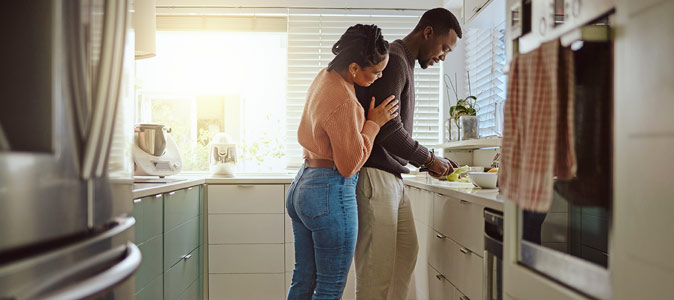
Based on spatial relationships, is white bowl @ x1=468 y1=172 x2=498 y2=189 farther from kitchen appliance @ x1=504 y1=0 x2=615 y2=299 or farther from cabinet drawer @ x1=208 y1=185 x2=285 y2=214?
cabinet drawer @ x1=208 y1=185 x2=285 y2=214

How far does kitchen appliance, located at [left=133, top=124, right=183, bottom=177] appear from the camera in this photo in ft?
8.77

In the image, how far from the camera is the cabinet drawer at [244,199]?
2.93 meters

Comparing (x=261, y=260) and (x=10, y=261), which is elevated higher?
(x=10, y=261)

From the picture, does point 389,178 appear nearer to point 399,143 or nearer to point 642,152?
point 399,143

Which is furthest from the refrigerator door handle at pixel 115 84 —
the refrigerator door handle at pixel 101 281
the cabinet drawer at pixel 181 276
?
the cabinet drawer at pixel 181 276

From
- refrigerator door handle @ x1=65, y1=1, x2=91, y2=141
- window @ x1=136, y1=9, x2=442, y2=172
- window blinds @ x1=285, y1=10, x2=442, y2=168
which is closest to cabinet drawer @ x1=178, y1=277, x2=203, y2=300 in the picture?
window @ x1=136, y1=9, x2=442, y2=172

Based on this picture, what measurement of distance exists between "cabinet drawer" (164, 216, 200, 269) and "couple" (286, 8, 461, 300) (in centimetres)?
78

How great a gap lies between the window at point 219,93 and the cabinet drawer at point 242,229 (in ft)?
2.14

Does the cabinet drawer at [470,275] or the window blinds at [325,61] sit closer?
the cabinet drawer at [470,275]

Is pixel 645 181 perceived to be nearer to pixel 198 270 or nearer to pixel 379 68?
pixel 379 68

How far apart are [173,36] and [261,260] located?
1.83m

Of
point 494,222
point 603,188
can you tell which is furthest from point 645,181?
point 494,222

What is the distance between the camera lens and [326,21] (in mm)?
3453

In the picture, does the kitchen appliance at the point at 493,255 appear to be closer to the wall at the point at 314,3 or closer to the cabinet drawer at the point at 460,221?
the cabinet drawer at the point at 460,221
